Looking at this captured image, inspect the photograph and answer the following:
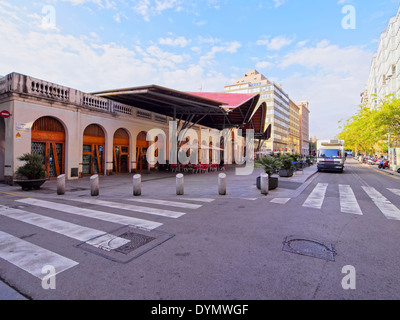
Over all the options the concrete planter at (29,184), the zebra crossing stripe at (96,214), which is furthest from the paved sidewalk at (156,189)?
the zebra crossing stripe at (96,214)

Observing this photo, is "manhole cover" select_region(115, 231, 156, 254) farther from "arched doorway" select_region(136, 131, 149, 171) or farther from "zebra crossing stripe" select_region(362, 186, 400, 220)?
"arched doorway" select_region(136, 131, 149, 171)

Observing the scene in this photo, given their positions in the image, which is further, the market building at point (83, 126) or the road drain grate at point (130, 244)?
the market building at point (83, 126)

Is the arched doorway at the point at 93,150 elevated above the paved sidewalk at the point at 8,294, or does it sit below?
above

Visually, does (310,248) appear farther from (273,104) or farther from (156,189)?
→ (273,104)

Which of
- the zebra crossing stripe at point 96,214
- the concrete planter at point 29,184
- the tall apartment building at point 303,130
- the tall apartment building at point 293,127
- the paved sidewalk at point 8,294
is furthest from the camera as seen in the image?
the tall apartment building at point 303,130

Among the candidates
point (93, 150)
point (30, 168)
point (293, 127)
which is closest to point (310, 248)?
point (30, 168)

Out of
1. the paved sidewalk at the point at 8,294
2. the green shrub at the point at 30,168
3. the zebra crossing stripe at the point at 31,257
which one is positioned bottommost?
the paved sidewalk at the point at 8,294

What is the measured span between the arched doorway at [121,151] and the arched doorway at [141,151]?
4.11 feet

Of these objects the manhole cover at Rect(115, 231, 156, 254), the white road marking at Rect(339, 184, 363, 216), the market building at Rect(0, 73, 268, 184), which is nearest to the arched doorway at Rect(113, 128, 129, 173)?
the market building at Rect(0, 73, 268, 184)

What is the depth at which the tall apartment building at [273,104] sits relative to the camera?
79500 millimetres

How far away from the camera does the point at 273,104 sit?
79.7m

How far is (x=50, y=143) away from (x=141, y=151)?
8286 mm

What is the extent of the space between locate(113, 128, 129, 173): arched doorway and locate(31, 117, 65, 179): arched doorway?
14.7 feet

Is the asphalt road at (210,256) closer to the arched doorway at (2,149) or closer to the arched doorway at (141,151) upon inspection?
the arched doorway at (2,149)
